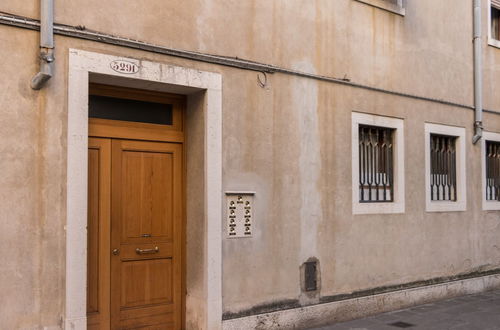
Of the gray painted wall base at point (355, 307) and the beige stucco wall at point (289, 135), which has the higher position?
the beige stucco wall at point (289, 135)

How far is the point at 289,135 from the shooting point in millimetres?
7090

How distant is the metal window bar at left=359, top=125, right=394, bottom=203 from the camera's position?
8.12 m

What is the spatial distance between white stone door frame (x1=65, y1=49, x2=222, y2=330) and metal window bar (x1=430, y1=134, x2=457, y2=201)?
4.45m

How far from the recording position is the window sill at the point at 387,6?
8.21 meters

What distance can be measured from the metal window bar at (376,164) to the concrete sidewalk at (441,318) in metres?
1.67

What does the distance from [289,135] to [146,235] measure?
220 cm

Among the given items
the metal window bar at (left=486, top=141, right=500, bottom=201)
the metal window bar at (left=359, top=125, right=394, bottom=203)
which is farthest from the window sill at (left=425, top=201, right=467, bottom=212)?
the metal window bar at (left=486, top=141, right=500, bottom=201)

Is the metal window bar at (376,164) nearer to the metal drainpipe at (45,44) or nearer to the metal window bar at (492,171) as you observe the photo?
the metal window bar at (492,171)

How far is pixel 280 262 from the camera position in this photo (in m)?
6.93

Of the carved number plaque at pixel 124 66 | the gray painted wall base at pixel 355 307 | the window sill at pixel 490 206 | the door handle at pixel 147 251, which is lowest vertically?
the gray painted wall base at pixel 355 307

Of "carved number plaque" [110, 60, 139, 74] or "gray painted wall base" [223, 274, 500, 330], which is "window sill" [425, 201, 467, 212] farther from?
"carved number plaque" [110, 60, 139, 74]

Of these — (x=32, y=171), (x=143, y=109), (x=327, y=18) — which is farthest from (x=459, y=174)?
(x=32, y=171)

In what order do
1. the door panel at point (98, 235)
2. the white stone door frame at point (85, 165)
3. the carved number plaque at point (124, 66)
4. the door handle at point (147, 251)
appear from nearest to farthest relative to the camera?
the white stone door frame at point (85, 165)
the carved number plaque at point (124, 66)
the door panel at point (98, 235)
the door handle at point (147, 251)

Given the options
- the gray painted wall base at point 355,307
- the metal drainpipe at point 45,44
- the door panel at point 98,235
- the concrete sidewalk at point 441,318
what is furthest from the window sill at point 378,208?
the metal drainpipe at point 45,44
